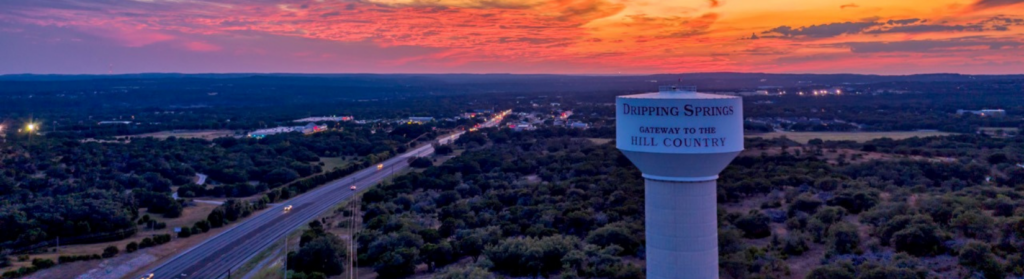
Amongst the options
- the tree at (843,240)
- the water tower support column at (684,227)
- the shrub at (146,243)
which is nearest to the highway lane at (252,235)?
the shrub at (146,243)

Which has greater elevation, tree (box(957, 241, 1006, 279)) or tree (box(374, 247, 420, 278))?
tree (box(957, 241, 1006, 279))

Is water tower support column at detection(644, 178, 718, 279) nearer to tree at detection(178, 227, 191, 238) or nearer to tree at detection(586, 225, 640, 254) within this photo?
tree at detection(586, 225, 640, 254)

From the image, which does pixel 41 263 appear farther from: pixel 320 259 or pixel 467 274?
pixel 467 274

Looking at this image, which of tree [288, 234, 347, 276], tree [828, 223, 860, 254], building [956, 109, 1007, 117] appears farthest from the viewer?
building [956, 109, 1007, 117]

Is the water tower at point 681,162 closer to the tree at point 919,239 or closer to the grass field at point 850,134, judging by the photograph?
the tree at point 919,239

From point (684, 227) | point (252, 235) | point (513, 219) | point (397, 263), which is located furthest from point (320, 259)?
point (684, 227)

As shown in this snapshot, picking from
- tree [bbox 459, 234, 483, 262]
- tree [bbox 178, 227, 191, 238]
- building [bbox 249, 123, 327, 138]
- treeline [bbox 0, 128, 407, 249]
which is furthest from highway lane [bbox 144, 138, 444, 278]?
building [bbox 249, 123, 327, 138]

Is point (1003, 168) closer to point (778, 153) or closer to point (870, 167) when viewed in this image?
point (870, 167)
